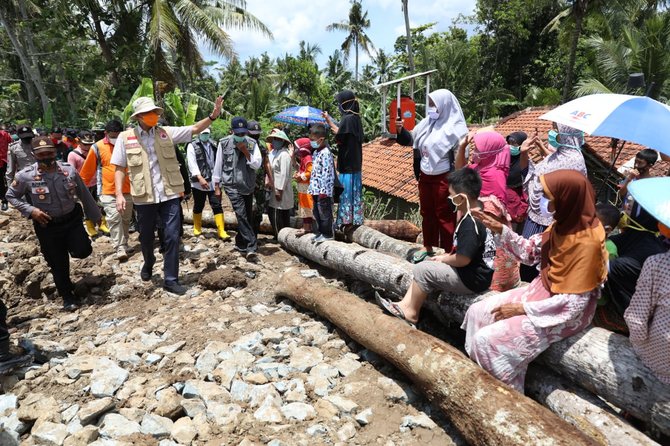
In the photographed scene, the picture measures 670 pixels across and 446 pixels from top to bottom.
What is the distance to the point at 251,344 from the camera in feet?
12.4

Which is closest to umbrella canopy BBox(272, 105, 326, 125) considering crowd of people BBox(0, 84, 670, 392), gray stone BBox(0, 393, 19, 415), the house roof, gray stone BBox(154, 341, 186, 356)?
crowd of people BBox(0, 84, 670, 392)

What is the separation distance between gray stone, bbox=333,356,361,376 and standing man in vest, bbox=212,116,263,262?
9.27 ft

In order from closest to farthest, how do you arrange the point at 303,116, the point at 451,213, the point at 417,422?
the point at 417,422, the point at 451,213, the point at 303,116

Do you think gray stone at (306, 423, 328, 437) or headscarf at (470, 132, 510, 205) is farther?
headscarf at (470, 132, 510, 205)

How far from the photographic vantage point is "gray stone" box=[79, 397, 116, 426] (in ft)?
9.20

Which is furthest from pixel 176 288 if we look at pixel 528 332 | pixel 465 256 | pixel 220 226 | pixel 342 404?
pixel 528 332

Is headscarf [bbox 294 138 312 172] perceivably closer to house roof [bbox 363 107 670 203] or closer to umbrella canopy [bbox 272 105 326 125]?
umbrella canopy [bbox 272 105 326 125]

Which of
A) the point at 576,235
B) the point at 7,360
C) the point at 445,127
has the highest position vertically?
the point at 445,127

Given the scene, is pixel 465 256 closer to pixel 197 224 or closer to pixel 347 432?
pixel 347 432

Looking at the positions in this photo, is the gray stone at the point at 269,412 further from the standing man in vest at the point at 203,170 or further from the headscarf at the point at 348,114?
the standing man in vest at the point at 203,170

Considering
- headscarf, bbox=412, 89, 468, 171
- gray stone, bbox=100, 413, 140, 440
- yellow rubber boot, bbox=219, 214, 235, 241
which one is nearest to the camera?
gray stone, bbox=100, 413, 140, 440

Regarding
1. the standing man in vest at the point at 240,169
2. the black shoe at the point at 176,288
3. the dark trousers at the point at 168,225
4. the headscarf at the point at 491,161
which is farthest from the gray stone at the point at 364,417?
the standing man in vest at the point at 240,169

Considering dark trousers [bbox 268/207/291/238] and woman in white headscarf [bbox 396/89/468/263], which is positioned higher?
woman in white headscarf [bbox 396/89/468/263]

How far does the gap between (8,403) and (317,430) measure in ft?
7.26
